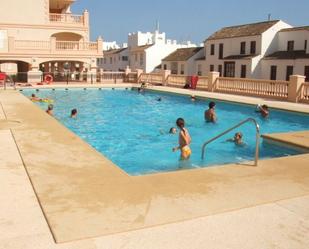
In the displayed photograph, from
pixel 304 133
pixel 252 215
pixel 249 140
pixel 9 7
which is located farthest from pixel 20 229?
pixel 9 7

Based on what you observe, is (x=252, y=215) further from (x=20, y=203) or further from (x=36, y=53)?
(x=36, y=53)

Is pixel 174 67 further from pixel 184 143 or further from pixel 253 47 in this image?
pixel 184 143

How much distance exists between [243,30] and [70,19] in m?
23.2

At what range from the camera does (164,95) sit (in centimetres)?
2888

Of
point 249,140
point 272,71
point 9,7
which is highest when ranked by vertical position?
point 9,7

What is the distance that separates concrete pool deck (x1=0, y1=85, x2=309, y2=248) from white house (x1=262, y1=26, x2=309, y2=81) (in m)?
35.9

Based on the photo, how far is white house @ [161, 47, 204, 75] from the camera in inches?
2267

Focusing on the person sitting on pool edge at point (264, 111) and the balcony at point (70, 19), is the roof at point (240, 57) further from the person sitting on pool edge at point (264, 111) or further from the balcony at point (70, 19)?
the person sitting on pool edge at point (264, 111)

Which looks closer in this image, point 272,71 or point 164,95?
point 164,95

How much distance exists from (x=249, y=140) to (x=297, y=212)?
8958 millimetres

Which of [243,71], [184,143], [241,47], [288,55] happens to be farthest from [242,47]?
[184,143]

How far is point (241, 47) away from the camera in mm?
49250

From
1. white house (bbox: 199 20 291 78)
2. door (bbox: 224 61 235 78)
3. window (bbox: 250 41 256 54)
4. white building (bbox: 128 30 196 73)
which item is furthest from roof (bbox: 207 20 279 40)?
white building (bbox: 128 30 196 73)

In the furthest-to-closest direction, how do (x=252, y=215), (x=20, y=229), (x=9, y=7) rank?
(x=9, y=7), (x=252, y=215), (x=20, y=229)
